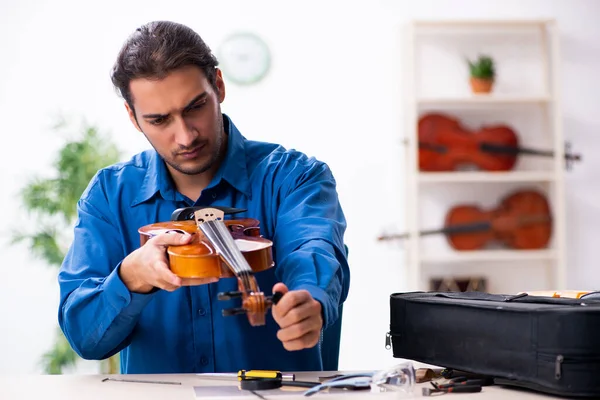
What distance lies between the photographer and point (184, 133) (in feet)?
6.40

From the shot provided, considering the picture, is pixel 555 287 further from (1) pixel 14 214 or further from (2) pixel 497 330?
(2) pixel 497 330

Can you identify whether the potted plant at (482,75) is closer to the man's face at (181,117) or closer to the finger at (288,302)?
the man's face at (181,117)

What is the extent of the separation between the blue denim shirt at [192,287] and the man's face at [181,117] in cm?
10

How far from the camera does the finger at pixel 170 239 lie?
1.65m

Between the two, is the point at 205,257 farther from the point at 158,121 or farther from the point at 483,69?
the point at 483,69

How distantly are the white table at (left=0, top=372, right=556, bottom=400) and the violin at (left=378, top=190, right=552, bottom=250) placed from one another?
333 cm

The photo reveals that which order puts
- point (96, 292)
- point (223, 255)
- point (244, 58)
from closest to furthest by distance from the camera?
point (223, 255) → point (96, 292) → point (244, 58)

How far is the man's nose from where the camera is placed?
6.40ft

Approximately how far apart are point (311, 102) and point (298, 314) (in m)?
3.69

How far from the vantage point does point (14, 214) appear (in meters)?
4.95

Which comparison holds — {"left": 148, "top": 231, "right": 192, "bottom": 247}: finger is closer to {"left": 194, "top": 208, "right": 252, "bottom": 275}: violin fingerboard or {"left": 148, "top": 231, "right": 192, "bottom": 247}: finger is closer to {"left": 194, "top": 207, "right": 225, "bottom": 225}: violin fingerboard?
{"left": 194, "top": 208, "right": 252, "bottom": 275}: violin fingerboard

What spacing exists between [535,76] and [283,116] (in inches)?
62.1

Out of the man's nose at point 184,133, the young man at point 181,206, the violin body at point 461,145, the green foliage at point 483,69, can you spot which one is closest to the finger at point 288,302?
the young man at point 181,206

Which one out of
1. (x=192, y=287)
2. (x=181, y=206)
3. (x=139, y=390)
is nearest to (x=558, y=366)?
(x=139, y=390)
